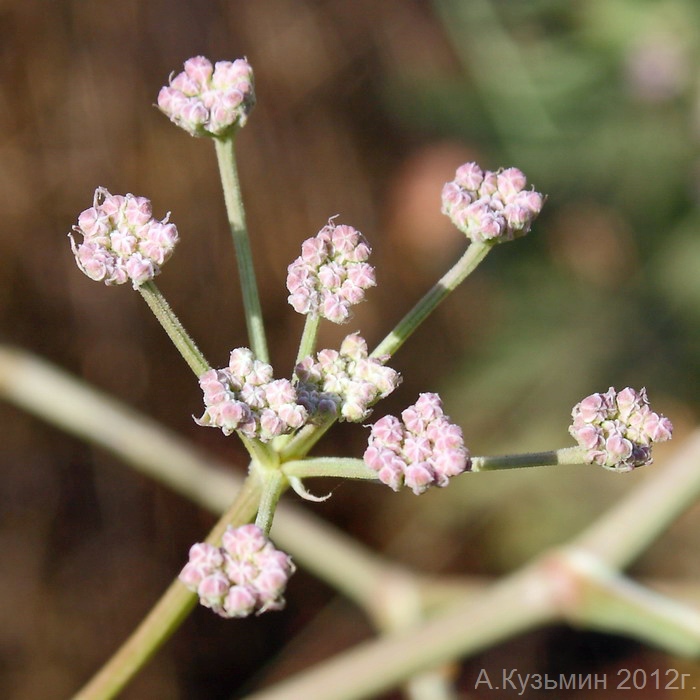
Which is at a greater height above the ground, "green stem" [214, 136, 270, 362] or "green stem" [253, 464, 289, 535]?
"green stem" [214, 136, 270, 362]

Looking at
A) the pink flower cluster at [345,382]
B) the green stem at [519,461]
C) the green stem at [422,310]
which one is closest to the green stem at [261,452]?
the pink flower cluster at [345,382]

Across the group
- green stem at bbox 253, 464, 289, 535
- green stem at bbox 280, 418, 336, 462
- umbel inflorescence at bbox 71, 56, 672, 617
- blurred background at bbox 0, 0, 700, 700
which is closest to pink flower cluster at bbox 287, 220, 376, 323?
umbel inflorescence at bbox 71, 56, 672, 617

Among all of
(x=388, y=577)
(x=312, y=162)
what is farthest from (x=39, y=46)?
(x=388, y=577)

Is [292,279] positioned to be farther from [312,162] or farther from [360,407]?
[312,162]

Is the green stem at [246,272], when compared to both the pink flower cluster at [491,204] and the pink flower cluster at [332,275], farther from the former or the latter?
the pink flower cluster at [491,204]

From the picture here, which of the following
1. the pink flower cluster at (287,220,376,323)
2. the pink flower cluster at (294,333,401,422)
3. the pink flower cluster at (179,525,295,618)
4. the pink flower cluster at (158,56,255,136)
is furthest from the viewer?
the pink flower cluster at (158,56,255,136)

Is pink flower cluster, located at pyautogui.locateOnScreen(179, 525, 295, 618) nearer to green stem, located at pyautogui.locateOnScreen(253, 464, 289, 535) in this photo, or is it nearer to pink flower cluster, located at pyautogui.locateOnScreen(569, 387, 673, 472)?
green stem, located at pyautogui.locateOnScreen(253, 464, 289, 535)

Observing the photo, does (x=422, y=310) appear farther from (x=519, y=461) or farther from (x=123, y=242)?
(x=123, y=242)
